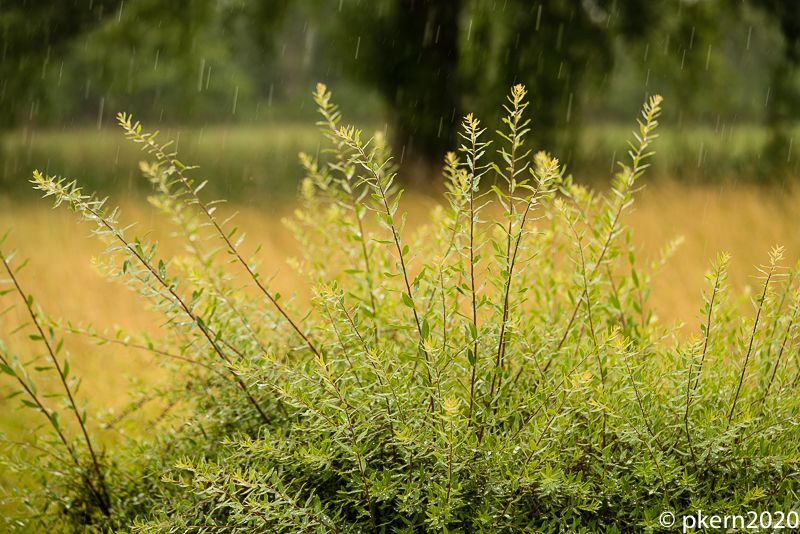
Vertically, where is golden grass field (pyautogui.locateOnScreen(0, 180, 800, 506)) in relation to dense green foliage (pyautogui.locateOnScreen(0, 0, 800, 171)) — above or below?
below

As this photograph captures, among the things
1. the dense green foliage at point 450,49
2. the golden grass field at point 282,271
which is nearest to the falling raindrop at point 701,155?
the dense green foliage at point 450,49

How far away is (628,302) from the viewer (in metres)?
2.13

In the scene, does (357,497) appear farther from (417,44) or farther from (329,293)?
(417,44)

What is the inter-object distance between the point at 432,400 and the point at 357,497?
0.27 meters

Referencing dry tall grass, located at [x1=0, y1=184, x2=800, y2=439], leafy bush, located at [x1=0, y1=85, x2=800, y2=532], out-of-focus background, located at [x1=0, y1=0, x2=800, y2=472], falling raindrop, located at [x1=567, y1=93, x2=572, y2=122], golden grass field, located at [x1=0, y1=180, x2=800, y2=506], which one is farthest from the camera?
falling raindrop, located at [x1=567, y1=93, x2=572, y2=122]

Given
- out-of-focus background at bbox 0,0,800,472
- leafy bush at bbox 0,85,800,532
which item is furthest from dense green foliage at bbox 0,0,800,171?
leafy bush at bbox 0,85,800,532

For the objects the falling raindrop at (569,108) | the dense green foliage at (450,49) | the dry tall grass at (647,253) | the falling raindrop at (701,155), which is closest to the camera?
the dry tall grass at (647,253)

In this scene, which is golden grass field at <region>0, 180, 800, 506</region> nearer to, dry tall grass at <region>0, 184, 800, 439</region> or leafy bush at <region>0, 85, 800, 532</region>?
dry tall grass at <region>0, 184, 800, 439</region>

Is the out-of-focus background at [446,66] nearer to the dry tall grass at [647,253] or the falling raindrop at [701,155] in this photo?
the dry tall grass at [647,253]

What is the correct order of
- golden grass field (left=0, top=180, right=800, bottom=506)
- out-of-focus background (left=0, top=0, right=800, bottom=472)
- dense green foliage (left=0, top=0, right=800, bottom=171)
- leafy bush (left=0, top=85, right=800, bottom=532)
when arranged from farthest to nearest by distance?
dense green foliage (left=0, top=0, right=800, bottom=171)
out-of-focus background (left=0, top=0, right=800, bottom=472)
golden grass field (left=0, top=180, right=800, bottom=506)
leafy bush (left=0, top=85, right=800, bottom=532)

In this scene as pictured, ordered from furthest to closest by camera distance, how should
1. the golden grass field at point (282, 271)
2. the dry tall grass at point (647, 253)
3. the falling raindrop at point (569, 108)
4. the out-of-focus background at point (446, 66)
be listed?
the falling raindrop at point (569, 108) < the out-of-focus background at point (446, 66) < the dry tall grass at point (647, 253) < the golden grass field at point (282, 271)

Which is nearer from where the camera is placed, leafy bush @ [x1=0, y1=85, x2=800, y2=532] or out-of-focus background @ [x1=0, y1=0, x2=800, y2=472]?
leafy bush @ [x1=0, y1=85, x2=800, y2=532]

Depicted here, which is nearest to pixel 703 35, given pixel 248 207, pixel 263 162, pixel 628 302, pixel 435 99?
pixel 435 99

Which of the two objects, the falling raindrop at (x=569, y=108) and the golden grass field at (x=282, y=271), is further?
the falling raindrop at (x=569, y=108)
